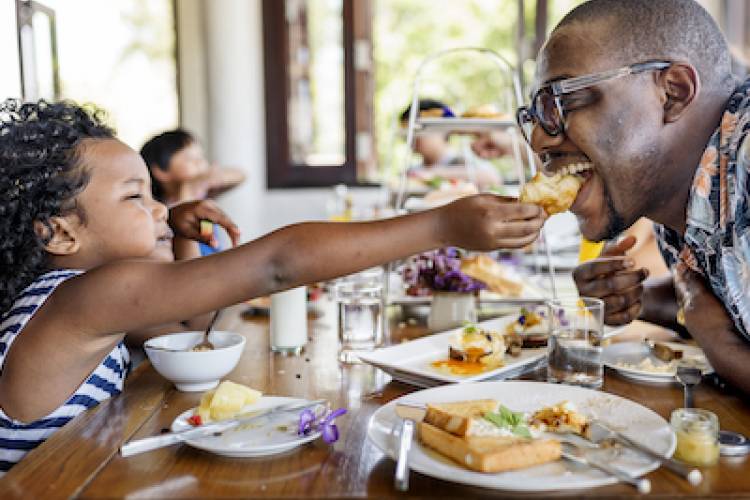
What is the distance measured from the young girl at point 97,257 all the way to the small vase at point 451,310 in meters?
0.78

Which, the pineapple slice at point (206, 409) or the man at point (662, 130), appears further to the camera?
the man at point (662, 130)

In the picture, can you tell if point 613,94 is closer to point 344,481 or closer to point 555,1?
point 344,481

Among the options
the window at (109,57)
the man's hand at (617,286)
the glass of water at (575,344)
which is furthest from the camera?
the window at (109,57)

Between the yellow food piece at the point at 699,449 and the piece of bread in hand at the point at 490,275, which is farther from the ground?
the piece of bread in hand at the point at 490,275

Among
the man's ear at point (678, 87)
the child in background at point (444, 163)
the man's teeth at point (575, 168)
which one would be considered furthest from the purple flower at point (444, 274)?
the child in background at point (444, 163)

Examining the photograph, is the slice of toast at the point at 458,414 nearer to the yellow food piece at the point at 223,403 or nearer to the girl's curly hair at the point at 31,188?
the yellow food piece at the point at 223,403

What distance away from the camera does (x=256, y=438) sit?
1.22 meters

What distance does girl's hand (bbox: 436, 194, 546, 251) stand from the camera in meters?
1.36

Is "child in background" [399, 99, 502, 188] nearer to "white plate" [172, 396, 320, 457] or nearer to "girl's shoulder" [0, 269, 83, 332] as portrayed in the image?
"girl's shoulder" [0, 269, 83, 332]

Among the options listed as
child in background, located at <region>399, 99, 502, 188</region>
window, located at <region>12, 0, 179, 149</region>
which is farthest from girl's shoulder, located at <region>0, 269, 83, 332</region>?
child in background, located at <region>399, 99, 502, 188</region>

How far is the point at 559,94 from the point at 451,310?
0.76 metres

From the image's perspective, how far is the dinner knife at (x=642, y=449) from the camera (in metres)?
1.01

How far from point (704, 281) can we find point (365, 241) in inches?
35.3

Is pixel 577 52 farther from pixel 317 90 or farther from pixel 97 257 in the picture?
pixel 317 90
